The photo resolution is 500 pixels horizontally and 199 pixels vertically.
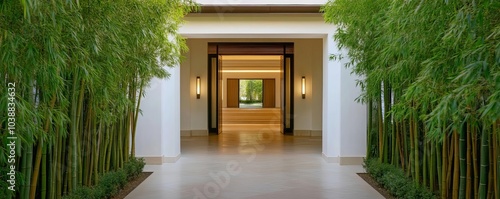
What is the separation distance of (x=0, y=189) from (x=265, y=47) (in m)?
10.3

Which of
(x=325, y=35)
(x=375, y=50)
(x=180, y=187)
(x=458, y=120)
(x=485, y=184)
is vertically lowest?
(x=180, y=187)

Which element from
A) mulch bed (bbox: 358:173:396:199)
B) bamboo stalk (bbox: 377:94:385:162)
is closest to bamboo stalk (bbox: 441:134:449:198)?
mulch bed (bbox: 358:173:396:199)

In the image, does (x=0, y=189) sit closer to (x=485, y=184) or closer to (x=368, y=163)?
(x=485, y=184)

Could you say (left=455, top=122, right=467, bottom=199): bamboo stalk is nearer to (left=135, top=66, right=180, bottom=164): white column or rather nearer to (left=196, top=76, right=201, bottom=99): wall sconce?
(left=135, top=66, right=180, bottom=164): white column

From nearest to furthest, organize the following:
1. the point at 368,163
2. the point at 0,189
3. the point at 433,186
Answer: the point at 0,189 < the point at 433,186 < the point at 368,163

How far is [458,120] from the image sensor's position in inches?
108

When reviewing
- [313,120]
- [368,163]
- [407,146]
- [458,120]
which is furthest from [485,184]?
[313,120]

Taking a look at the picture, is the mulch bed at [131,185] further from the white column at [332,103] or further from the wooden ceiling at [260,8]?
the white column at [332,103]

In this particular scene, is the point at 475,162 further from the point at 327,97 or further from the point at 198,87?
the point at 198,87

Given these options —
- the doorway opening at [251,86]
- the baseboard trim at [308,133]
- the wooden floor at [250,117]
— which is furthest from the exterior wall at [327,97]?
the wooden floor at [250,117]

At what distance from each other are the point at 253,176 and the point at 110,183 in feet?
7.09

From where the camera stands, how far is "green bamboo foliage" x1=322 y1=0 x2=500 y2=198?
2.44 meters

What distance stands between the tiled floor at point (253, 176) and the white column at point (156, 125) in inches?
12.9

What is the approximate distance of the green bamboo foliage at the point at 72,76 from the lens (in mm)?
2665
